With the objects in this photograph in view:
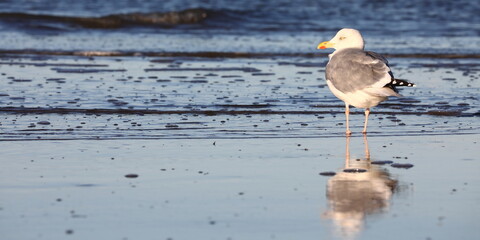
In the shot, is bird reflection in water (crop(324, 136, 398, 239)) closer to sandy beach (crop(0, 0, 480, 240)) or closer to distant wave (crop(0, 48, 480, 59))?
sandy beach (crop(0, 0, 480, 240))

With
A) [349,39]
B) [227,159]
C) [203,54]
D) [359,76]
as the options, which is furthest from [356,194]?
[203,54]

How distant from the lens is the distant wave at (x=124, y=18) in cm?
2464

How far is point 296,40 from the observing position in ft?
72.0

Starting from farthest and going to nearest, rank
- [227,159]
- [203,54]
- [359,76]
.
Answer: [203,54] < [359,76] < [227,159]

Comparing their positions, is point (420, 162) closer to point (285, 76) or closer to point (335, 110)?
point (335, 110)

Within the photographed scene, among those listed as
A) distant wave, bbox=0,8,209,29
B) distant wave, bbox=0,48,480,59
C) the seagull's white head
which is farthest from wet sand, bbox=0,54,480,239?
distant wave, bbox=0,8,209,29

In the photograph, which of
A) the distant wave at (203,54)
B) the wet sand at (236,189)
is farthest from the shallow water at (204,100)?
the distant wave at (203,54)

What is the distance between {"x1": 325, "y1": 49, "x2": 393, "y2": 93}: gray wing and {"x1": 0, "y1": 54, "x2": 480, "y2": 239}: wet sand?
1.75ft

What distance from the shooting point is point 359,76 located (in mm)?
9164

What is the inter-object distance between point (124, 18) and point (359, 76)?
17493 mm

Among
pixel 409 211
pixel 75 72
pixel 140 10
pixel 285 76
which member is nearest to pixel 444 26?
pixel 140 10

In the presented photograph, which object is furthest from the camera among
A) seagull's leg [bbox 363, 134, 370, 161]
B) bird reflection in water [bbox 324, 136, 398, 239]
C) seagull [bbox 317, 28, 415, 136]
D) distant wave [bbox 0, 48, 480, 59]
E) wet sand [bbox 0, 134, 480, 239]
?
distant wave [bbox 0, 48, 480, 59]

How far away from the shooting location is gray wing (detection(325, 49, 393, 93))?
9.05 metres

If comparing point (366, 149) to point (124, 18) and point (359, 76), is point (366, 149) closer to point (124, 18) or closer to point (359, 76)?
point (359, 76)
